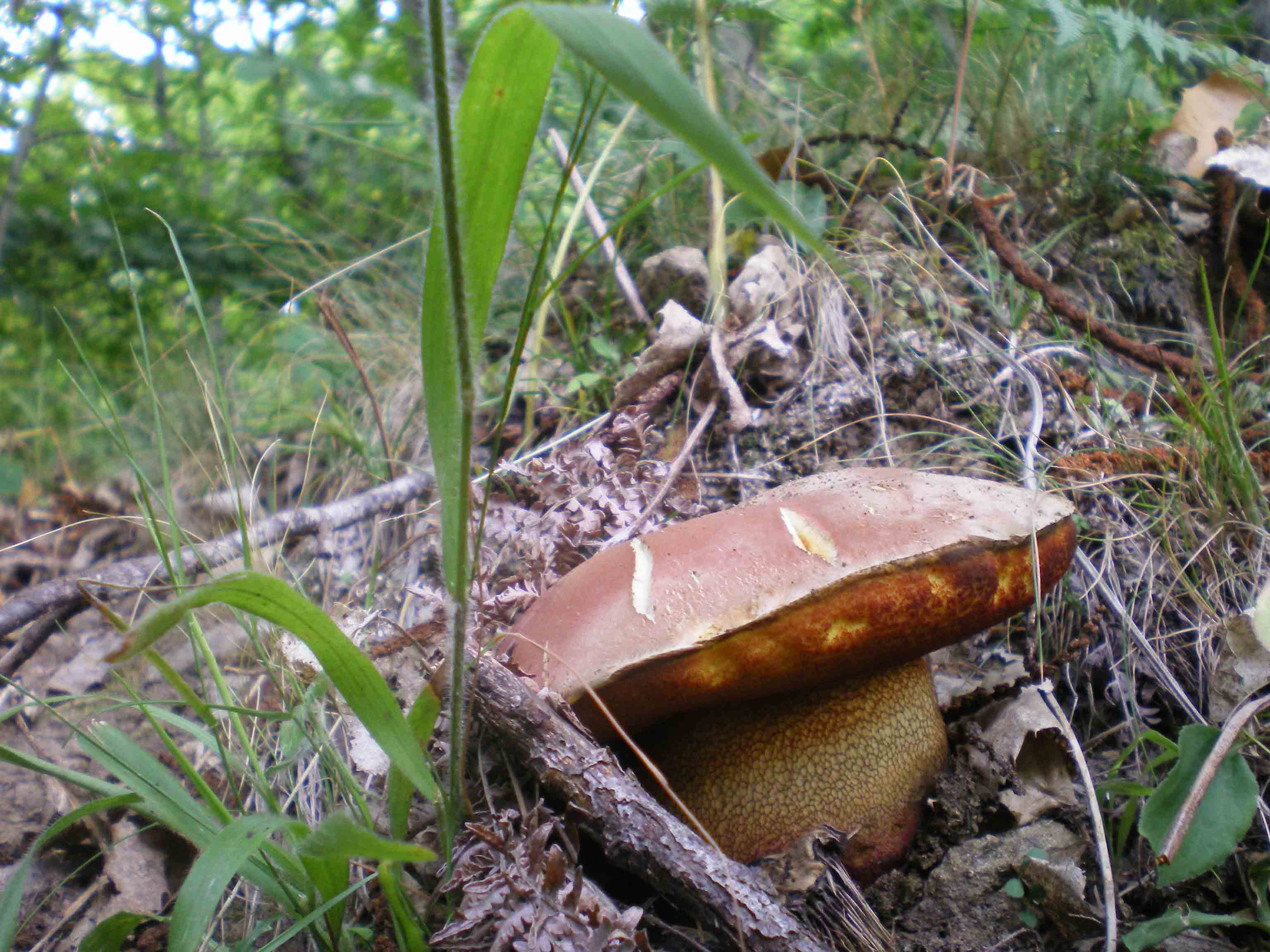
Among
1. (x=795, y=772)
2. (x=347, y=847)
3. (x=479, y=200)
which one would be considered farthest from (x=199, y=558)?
(x=795, y=772)

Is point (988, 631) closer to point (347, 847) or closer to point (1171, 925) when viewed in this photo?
point (1171, 925)

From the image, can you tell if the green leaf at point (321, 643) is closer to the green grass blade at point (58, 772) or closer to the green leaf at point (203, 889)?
the green leaf at point (203, 889)

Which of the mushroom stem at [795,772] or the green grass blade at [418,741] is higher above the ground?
the green grass blade at [418,741]

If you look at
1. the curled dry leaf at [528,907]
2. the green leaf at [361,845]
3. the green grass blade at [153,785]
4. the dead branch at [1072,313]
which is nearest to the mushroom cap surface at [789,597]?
the curled dry leaf at [528,907]

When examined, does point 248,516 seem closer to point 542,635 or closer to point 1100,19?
point 542,635

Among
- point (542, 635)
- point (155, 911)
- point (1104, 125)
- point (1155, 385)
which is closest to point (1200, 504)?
point (1155, 385)

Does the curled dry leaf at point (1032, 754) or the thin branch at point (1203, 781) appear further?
the curled dry leaf at point (1032, 754)
